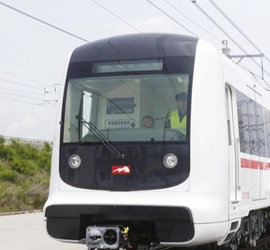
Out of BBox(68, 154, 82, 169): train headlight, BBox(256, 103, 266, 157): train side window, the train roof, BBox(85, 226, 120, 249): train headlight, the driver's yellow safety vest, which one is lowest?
BBox(85, 226, 120, 249): train headlight

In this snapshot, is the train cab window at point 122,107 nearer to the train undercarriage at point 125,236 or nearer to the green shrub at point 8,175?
the train undercarriage at point 125,236

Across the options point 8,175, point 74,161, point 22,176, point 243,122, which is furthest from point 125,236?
point 22,176

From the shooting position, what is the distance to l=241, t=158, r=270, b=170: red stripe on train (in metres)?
9.94

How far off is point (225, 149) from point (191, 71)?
43.7 inches

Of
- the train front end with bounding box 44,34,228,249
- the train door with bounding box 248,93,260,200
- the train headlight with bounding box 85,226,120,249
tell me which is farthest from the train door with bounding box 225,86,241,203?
the train headlight with bounding box 85,226,120,249

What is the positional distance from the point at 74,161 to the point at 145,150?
0.98m

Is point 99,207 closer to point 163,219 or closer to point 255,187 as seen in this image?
point 163,219

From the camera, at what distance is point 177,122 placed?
8.62 meters

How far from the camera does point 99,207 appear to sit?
845 cm

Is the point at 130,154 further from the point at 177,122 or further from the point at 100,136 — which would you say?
the point at 177,122

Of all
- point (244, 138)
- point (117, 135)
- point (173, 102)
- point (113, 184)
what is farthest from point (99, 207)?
point (244, 138)

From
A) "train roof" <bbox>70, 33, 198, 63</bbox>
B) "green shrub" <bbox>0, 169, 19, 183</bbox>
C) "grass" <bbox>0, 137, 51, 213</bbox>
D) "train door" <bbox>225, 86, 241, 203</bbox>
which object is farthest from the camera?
"green shrub" <bbox>0, 169, 19, 183</bbox>

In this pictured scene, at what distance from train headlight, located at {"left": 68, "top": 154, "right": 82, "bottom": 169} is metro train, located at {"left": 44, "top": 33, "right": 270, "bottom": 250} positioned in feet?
0.04

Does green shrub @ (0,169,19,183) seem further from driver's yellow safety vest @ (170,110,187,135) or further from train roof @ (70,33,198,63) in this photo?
driver's yellow safety vest @ (170,110,187,135)
